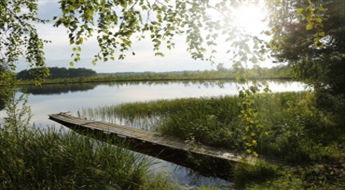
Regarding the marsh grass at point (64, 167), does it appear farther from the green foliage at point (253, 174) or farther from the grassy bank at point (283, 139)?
the grassy bank at point (283, 139)

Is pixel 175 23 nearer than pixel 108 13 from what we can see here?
No

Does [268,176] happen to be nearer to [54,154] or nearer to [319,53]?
[54,154]

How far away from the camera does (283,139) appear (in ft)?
20.3

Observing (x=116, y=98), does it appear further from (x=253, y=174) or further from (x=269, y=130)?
(x=253, y=174)

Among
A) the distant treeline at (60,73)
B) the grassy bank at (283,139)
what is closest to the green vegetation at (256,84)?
the grassy bank at (283,139)

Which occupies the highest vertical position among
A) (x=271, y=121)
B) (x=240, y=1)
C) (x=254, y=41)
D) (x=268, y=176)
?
(x=240, y=1)

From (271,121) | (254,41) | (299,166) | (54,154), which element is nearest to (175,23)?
(254,41)

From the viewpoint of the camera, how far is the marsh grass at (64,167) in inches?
159

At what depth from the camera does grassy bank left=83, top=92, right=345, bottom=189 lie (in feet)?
15.4

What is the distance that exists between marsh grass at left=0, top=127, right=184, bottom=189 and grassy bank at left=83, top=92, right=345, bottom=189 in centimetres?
203

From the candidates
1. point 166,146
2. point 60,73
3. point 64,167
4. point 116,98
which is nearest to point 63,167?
point 64,167

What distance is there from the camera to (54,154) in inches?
181

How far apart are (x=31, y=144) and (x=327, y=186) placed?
5.09m

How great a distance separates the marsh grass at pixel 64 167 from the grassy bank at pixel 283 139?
6.67 ft
